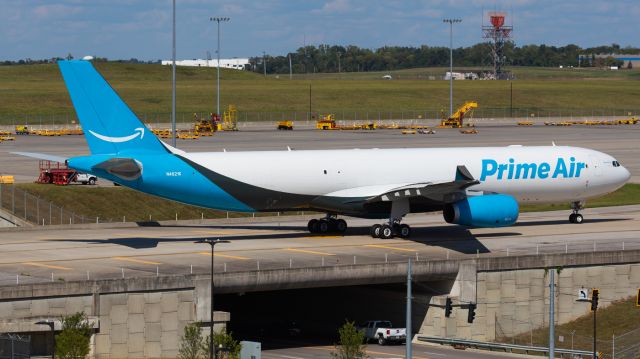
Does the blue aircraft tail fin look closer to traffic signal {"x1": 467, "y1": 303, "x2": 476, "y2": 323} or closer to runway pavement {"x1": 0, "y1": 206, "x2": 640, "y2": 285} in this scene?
runway pavement {"x1": 0, "y1": 206, "x2": 640, "y2": 285}

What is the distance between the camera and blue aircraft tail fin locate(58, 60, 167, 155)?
66812 mm

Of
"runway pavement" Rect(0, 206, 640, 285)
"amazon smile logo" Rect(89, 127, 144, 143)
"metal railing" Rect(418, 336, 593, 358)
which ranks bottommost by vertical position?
"metal railing" Rect(418, 336, 593, 358)

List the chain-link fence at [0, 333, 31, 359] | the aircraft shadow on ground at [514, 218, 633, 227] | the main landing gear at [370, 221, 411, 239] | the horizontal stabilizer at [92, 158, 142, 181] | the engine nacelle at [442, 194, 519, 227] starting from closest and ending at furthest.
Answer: the chain-link fence at [0, 333, 31, 359] → the horizontal stabilizer at [92, 158, 142, 181] → the engine nacelle at [442, 194, 519, 227] → the main landing gear at [370, 221, 411, 239] → the aircraft shadow on ground at [514, 218, 633, 227]

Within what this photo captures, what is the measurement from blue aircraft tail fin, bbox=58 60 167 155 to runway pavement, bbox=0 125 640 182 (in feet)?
162

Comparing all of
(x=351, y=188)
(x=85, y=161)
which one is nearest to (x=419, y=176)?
(x=351, y=188)

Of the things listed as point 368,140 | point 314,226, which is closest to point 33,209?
point 314,226

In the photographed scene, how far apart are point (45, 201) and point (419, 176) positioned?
30340 mm

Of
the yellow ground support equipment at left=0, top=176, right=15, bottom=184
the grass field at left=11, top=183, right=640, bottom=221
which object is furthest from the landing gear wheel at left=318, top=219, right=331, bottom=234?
the yellow ground support equipment at left=0, top=176, right=15, bottom=184

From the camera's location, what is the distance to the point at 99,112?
6706 centimetres

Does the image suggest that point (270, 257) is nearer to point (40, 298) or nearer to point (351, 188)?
point (351, 188)

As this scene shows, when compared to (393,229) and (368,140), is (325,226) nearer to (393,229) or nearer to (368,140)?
(393,229)

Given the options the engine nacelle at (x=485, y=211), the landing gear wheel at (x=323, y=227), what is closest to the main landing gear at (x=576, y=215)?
the engine nacelle at (x=485, y=211)

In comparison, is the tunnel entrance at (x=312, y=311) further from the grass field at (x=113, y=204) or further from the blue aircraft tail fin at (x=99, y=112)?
the grass field at (x=113, y=204)

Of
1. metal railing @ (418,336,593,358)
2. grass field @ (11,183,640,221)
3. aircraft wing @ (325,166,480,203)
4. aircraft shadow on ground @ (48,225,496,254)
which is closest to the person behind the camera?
metal railing @ (418,336,593,358)
